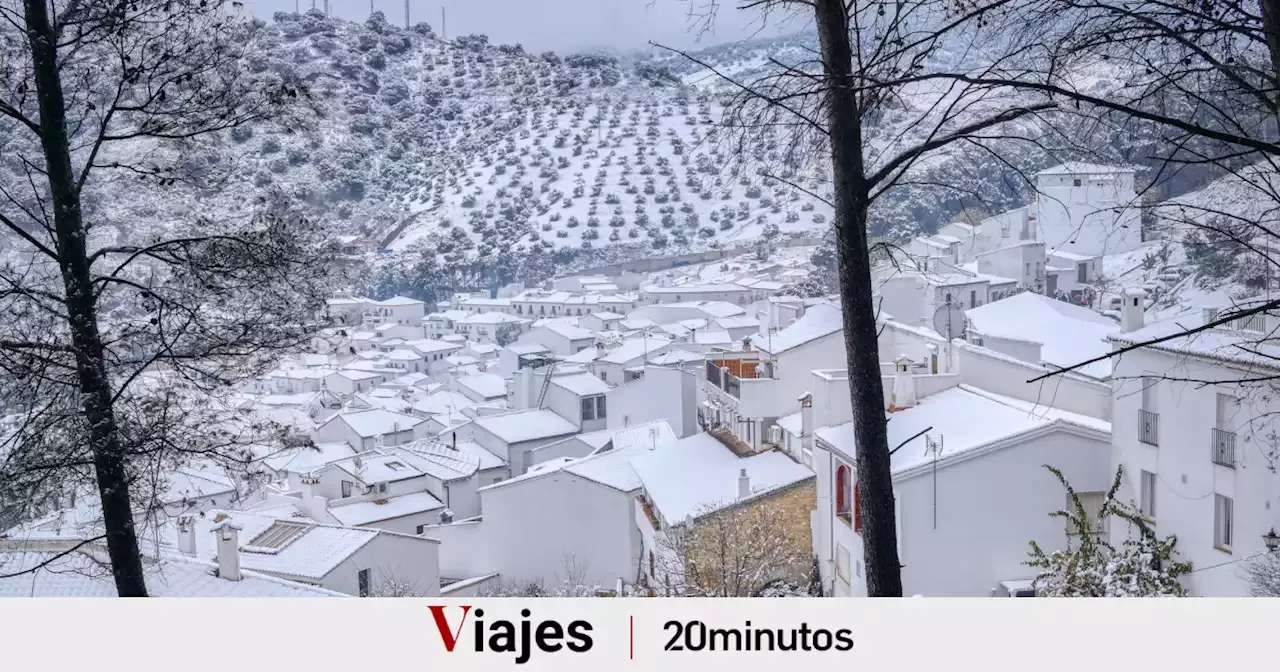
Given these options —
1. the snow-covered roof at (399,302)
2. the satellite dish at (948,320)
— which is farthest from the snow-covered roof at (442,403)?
the satellite dish at (948,320)

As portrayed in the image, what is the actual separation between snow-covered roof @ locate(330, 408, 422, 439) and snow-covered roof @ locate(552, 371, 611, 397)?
5.68 ft

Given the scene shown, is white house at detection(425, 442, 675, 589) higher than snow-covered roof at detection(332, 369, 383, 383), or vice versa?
snow-covered roof at detection(332, 369, 383, 383)

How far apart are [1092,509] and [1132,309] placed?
627mm

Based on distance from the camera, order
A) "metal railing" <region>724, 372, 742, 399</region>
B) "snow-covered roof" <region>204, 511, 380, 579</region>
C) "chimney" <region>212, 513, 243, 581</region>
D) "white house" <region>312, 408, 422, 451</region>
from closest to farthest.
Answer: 1. "chimney" <region>212, 513, 243, 581</region>
2. "snow-covered roof" <region>204, 511, 380, 579</region>
3. "white house" <region>312, 408, 422, 451</region>
4. "metal railing" <region>724, 372, 742, 399</region>

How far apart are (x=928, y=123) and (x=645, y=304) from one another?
2.95 metres

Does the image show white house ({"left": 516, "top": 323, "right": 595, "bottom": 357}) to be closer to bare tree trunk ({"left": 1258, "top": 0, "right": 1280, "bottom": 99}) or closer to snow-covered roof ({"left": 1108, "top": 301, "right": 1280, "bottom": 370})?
snow-covered roof ({"left": 1108, "top": 301, "right": 1280, "bottom": 370})

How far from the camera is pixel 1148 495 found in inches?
113

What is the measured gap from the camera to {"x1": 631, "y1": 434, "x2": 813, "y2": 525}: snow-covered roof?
14.8 ft

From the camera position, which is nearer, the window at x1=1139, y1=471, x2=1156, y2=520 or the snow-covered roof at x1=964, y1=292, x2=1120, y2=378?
the window at x1=1139, y1=471, x2=1156, y2=520

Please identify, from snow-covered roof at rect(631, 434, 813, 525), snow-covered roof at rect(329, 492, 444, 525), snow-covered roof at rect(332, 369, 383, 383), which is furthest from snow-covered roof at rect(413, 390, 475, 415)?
snow-covered roof at rect(329, 492, 444, 525)

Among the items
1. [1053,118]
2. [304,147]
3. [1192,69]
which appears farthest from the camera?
[304,147]
